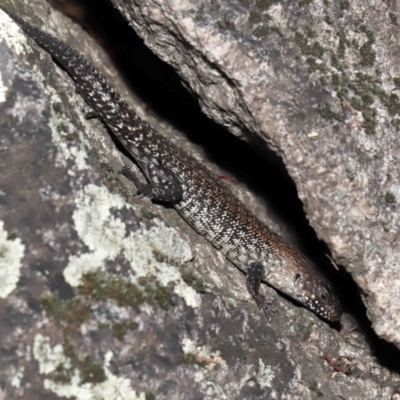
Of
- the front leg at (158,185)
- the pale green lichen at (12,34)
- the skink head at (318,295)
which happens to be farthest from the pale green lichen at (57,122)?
the skink head at (318,295)

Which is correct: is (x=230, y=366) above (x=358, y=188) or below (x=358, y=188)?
below

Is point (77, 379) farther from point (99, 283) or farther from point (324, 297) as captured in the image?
point (324, 297)

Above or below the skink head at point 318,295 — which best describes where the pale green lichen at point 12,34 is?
above

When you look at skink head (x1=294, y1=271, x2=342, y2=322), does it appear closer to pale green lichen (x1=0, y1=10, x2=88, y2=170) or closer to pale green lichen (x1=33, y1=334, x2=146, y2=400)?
pale green lichen (x1=33, y1=334, x2=146, y2=400)

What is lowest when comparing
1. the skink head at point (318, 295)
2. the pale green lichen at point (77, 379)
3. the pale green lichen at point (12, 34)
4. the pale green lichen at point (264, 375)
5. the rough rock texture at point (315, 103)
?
the pale green lichen at point (77, 379)

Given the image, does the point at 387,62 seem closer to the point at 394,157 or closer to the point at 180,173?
the point at 394,157

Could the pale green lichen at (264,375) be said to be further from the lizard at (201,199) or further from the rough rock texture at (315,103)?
the rough rock texture at (315,103)

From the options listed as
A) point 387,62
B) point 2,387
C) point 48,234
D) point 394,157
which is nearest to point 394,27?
point 387,62
